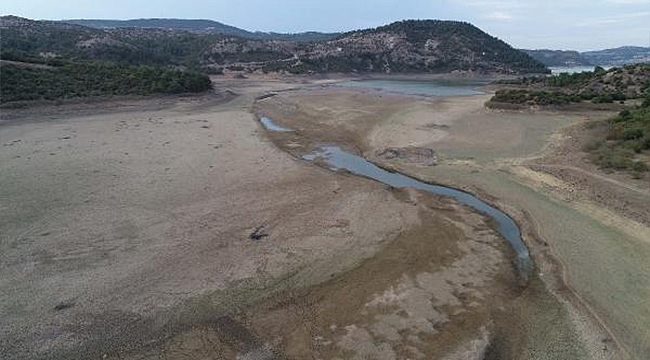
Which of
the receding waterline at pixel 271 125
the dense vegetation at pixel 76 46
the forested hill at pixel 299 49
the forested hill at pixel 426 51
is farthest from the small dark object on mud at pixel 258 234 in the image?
the forested hill at pixel 426 51

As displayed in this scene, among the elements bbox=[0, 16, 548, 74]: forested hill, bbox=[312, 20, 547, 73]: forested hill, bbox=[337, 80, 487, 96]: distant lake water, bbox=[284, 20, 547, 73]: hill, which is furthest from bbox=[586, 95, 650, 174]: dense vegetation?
bbox=[312, 20, 547, 73]: forested hill

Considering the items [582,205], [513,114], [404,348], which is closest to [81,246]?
[404,348]

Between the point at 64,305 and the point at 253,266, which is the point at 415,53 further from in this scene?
the point at 64,305

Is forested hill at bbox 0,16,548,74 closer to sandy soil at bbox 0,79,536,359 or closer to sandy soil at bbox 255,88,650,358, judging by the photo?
sandy soil at bbox 255,88,650,358

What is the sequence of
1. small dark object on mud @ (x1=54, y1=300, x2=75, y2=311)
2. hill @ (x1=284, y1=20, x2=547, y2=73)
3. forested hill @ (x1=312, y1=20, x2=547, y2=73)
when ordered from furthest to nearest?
forested hill @ (x1=312, y1=20, x2=547, y2=73), hill @ (x1=284, y1=20, x2=547, y2=73), small dark object on mud @ (x1=54, y1=300, x2=75, y2=311)

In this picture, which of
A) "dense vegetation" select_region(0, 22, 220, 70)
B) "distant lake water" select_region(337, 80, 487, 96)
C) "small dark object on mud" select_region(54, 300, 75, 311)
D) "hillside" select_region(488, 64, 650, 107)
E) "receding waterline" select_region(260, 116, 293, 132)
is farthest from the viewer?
"dense vegetation" select_region(0, 22, 220, 70)

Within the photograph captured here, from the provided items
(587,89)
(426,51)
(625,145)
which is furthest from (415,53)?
(625,145)
